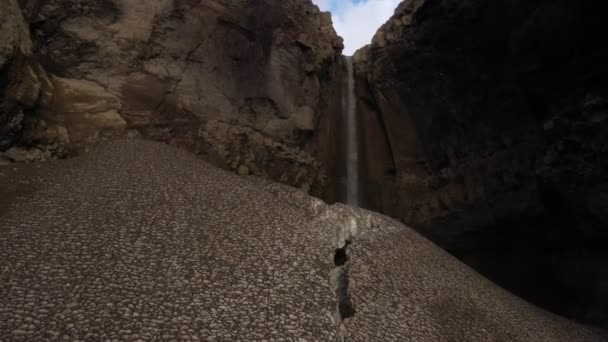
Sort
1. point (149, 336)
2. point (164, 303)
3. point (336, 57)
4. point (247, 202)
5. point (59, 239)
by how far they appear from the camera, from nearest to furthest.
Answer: point (149, 336) → point (164, 303) → point (59, 239) → point (247, 202) → point (336, 57)

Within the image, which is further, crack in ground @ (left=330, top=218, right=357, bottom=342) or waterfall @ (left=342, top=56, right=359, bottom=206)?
waterfall @ (left=342, top=56, right=359, bottom=206)

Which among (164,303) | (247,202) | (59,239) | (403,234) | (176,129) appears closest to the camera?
(164,303)

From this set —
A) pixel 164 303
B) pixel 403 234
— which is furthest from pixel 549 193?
pixel 164 303

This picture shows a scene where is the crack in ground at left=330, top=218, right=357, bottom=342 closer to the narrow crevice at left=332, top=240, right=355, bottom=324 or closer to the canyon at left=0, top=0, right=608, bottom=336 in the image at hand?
the narrow crevice at left=332, top=240, right=355, bottom=324

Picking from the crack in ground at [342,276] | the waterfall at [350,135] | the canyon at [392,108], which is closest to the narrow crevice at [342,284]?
the crack in ground at [342,276]

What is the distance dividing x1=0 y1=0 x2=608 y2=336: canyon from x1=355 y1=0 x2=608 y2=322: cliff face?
6 cm

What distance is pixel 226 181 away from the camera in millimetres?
13133

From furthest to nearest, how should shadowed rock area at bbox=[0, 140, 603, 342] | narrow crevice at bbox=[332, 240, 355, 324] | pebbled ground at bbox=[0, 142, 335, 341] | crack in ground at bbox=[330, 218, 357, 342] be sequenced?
narrow crevice at bbox=[332, 240, 355, 324] < crack in ground at bbox=[330, 218, 357, 342] < shadowed rock area at bbox=[0, 140, 603, 342] < pebbled ground at bbox=[0, 142, 335, 341]

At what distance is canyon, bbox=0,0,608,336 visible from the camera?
1225cm

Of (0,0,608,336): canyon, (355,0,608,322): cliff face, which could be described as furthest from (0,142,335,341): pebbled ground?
(355,0,608,322): cliff face

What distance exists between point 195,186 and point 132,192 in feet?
6.13

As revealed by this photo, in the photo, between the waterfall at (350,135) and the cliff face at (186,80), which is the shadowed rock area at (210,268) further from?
the waterfall at (350,135)

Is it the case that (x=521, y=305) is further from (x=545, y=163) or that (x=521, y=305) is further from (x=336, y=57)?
(x=336, y=57)

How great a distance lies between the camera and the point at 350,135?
2238cm
